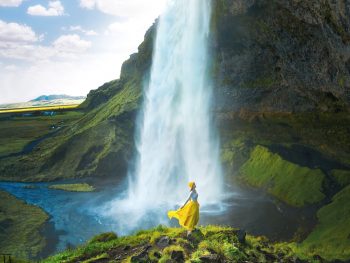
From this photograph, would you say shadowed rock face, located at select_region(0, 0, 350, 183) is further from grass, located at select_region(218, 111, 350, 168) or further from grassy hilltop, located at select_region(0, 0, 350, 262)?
grass, located at select_region(218, 111, 350, 168)

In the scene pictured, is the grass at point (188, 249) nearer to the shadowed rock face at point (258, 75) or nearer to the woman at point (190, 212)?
the woman at point (190, 212)

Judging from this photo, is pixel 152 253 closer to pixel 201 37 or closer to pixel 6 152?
pixel 201 37

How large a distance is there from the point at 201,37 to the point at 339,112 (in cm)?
2989

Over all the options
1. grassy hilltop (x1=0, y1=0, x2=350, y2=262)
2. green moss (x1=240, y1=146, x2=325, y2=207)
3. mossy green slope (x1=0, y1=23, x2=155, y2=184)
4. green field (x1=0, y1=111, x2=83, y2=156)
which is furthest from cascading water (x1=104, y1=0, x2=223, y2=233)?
green field (x1=0, y1=111, x2=83, y2=156)

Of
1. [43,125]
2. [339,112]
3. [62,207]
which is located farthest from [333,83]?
[43,125]

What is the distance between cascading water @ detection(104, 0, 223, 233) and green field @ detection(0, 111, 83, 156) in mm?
58867

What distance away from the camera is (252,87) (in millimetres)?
63469

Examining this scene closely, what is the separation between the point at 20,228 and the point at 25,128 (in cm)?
10313

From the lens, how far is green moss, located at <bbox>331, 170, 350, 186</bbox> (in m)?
50.9

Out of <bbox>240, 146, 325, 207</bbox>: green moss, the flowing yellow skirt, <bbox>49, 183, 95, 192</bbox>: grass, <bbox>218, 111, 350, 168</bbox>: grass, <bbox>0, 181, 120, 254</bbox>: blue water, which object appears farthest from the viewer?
<bbox>49, 183, 95, 192</bbox>: grass

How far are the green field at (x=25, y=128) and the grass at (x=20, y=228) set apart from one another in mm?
53515

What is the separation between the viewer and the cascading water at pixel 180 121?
70.4 metres

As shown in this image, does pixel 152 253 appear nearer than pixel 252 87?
Yes

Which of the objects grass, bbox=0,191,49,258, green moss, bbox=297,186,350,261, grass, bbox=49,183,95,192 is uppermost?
green moss, bbox=297,186,350,261
